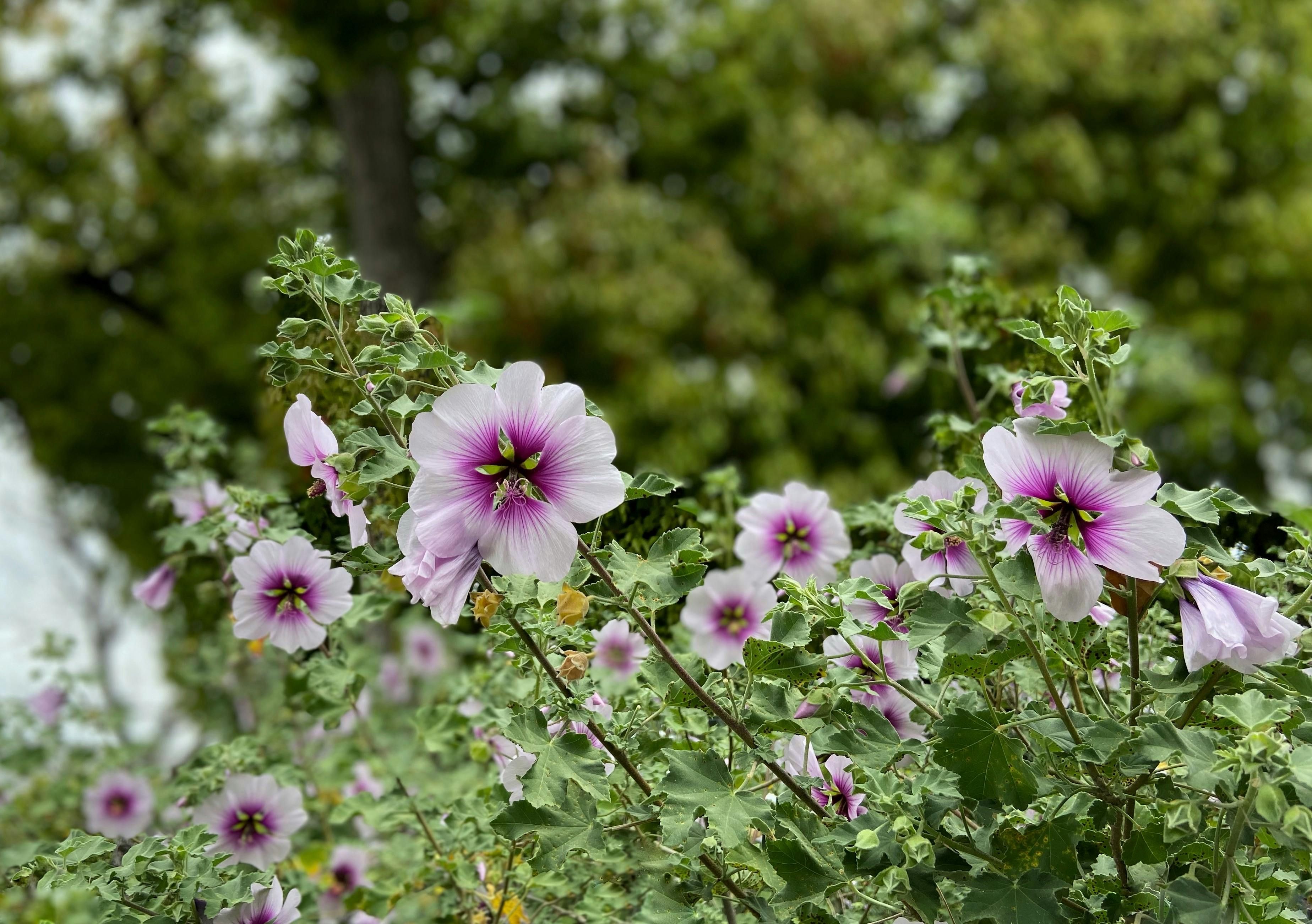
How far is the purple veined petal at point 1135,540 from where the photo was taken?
76 cm

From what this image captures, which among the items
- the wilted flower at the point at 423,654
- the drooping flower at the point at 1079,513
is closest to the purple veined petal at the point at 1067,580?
the drooping flower at the point at 1079,513

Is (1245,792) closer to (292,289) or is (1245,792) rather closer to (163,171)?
(292,289)

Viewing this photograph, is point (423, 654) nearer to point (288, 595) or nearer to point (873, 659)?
point (288, 595)

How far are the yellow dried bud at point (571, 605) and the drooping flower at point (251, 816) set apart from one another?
2.15ft

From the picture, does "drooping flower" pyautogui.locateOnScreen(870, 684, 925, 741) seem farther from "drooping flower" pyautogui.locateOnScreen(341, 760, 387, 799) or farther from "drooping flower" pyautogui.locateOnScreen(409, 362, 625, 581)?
"drooping flower" pyautogui.locateOnScreen(341, 760, 387, 799)

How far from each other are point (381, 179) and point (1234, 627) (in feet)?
21.2

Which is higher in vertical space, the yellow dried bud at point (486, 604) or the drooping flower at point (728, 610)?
the drooping flower at point (728, 610)

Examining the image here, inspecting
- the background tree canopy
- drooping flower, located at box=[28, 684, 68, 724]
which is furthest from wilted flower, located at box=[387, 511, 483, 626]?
the background tree canopy

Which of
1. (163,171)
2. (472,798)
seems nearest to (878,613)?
(472,798)

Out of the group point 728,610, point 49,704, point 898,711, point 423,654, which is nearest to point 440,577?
point 898,711

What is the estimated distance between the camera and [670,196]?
724 cm

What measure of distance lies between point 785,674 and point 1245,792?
0.35m

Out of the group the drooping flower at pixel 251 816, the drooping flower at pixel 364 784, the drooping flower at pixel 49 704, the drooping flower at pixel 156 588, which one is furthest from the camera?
the drooping flower at pixel 49 704

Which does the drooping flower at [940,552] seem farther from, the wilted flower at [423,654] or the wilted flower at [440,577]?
the wilted flower at [423,654]
